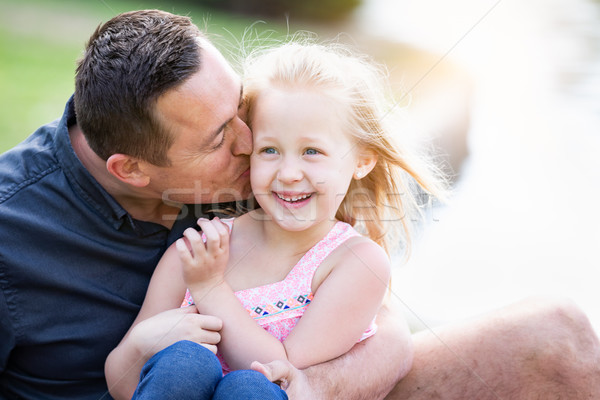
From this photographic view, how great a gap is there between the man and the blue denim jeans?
1.45 ft

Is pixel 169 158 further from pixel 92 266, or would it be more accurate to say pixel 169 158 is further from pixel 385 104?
pixel 385 104

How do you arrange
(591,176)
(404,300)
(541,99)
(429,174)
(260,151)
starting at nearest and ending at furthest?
(260,151) < (429,174) < (404,300) < (591,176) < (541,99)

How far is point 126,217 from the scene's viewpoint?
2.20m

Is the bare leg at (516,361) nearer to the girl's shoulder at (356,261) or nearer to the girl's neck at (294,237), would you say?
the girl's shoulder at (356,261)

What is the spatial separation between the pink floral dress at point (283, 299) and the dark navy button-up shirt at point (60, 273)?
0.29 meters

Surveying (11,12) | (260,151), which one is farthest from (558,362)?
(11,12)

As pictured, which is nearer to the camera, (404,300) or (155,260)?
(155,260)

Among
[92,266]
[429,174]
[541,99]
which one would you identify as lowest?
[541,99]

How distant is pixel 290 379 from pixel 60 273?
83 cm

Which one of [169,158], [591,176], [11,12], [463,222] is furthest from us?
[11,12]

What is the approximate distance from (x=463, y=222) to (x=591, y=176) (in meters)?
1.64

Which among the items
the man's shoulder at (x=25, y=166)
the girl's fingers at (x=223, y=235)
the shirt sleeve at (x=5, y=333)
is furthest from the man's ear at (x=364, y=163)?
the shirt sleeve at (x=5, y=333)

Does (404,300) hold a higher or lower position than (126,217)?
lower

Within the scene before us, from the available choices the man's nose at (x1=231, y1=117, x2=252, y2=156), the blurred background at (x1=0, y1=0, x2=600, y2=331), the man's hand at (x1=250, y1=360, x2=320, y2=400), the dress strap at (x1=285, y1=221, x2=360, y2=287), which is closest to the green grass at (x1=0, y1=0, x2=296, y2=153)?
the blurred background at (x1=0, y1=0, x2=600, y2=331)
